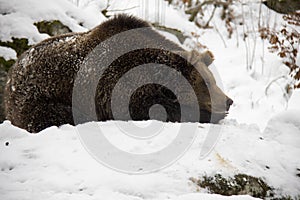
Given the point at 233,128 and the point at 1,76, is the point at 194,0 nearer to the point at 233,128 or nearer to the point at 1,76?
the point at 1,76

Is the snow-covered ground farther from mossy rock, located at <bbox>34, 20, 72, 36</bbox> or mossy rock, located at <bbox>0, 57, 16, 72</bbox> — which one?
mossy rock, located at <bbox>34, 20, 72, 36</bbox>

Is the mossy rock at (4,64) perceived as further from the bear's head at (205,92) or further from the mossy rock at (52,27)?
the bear's head at (205,92)

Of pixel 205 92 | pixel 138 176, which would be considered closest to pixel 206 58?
pixel 205 92

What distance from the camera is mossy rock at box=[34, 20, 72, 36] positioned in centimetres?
534

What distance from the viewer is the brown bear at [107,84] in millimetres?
3248

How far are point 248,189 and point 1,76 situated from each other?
3.98 meters

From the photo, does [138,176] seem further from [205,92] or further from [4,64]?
[4,64]

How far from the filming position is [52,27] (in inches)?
213

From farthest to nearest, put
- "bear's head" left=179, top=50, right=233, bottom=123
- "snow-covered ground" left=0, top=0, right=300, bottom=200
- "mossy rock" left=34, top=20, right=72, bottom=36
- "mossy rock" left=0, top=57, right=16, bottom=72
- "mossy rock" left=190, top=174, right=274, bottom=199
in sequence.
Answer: "mossy rock" left=34, top=20, right=72, bottom=36
"mossy rock" left=0, top=57, right=16, bottom=72
"bear's head" left=179, top=50, right=233, bottom=123
"mossy rock" left=190, top=174, right=274, bottom=199
"snow-covered ground" left=0, top=0, right=300, bottom=200

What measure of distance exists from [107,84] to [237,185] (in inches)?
67.7

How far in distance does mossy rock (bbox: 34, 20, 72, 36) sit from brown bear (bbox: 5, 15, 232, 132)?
80.0 inches

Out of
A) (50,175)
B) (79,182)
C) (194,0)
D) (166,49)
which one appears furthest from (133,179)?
(194,0)

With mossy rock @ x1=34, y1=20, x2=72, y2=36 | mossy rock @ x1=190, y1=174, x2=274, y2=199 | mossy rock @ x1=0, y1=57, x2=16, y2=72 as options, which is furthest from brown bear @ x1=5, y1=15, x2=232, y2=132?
mossy rock @ x1=34, y1=20, x2=72, y2=36

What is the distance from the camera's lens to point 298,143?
2.67 m
